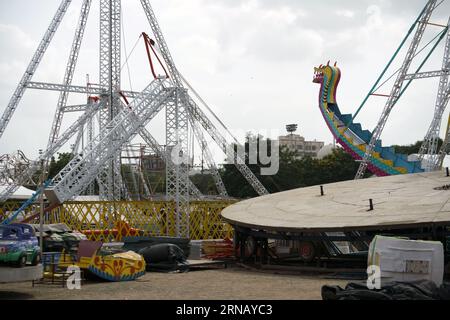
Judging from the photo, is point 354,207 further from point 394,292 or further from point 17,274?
point 17,274

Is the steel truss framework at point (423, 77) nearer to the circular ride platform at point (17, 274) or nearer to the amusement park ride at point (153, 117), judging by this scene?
the amusement park ride at point (153, 117)

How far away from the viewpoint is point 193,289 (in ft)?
50.3

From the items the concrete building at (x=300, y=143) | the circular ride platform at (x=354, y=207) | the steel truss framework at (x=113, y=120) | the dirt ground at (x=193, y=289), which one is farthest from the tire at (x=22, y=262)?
the concrete building at (x=300, y=143)

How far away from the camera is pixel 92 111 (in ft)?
139

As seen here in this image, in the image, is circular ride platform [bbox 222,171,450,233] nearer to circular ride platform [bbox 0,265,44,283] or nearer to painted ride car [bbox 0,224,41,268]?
painted ride car [bbox 0,224,41,268]

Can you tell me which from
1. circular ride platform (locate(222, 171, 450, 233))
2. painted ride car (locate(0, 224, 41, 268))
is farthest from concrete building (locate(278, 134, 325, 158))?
painted ride car (locate(0, 224, 41, 268))

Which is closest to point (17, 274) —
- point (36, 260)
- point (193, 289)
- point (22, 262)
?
point (22, 262)

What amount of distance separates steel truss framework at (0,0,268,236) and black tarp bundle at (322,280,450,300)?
70.4 ft

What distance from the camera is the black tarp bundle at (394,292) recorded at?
1104 cm

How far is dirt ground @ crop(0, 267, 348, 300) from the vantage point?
13.8 metres

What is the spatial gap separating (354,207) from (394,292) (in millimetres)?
7664
